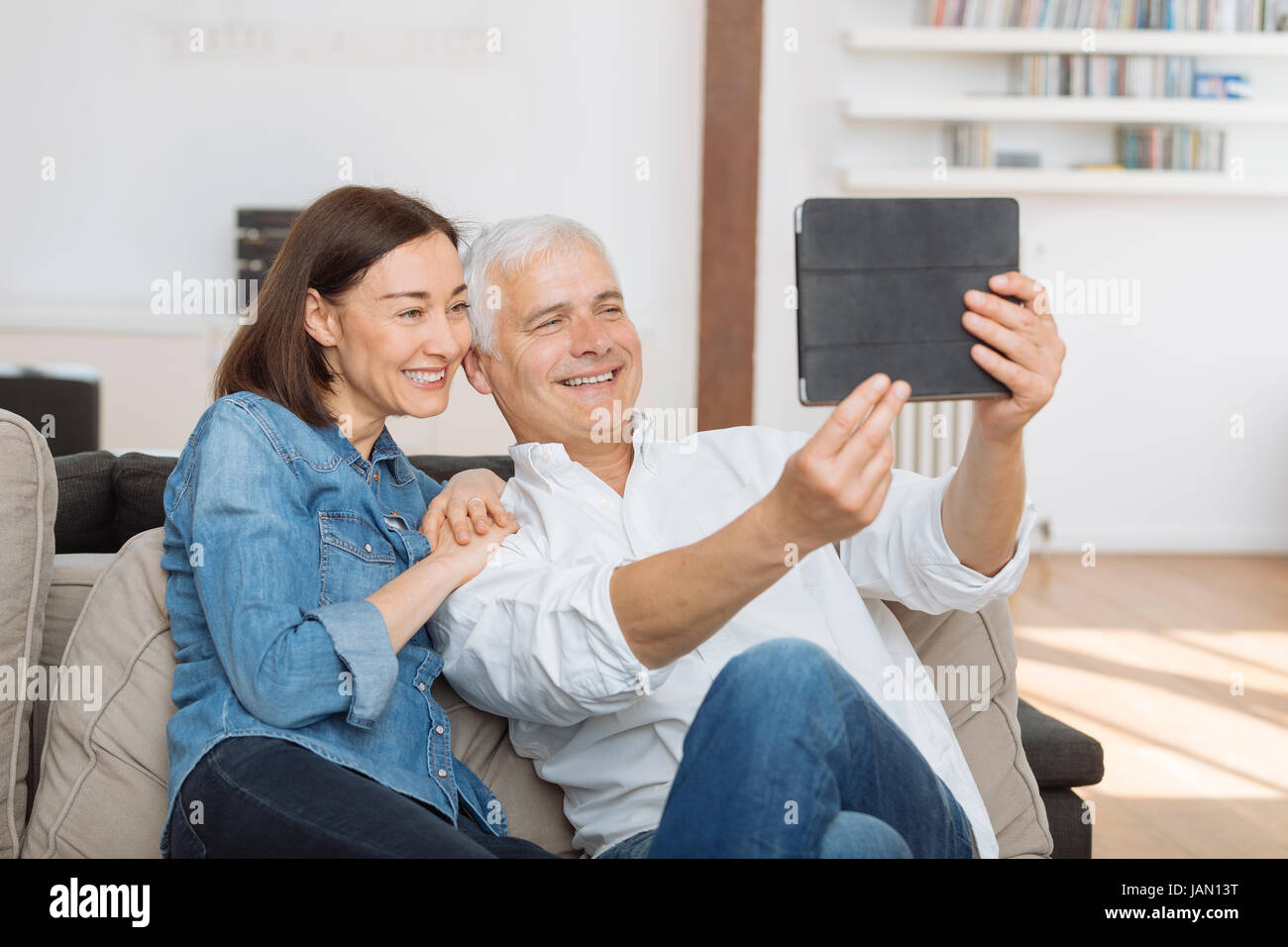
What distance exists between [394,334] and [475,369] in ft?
0.82

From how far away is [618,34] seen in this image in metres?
5.07

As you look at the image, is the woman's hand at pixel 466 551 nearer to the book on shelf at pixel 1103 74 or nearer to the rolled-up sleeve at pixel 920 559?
the rolled-up sleeve at pixel 920 559

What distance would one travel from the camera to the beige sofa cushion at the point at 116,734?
1.30 m

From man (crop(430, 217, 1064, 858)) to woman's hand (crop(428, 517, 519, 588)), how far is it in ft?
0.06

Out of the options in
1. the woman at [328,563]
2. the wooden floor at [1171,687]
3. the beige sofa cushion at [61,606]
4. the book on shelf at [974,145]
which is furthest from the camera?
the book on shelf at [974,145]

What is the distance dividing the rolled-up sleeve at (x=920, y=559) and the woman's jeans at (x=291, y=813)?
1.97 feet

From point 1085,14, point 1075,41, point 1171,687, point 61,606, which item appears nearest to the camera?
point 61,606

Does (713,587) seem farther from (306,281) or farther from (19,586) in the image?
(19,586)

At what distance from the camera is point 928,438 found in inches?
195

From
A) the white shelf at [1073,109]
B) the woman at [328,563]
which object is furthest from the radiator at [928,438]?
the woman at [328,563]

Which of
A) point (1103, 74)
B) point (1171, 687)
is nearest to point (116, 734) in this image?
point (1171, 687)

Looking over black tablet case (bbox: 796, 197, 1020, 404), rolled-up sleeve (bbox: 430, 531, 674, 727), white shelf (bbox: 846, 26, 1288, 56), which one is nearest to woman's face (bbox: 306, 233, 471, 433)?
rolled-up sleeve (bbox: 430, 531, 674, 727)
